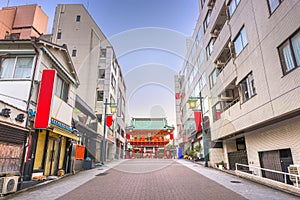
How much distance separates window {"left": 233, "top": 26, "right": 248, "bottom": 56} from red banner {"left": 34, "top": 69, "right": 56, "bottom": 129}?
1197cm

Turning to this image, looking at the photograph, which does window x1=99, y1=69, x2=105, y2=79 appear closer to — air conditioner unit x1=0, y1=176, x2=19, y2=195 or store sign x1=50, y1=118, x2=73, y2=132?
store sign x1=50, y1=118, x2=73, y2=132

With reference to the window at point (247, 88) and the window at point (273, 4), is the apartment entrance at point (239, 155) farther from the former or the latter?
the window at point (273, 4)

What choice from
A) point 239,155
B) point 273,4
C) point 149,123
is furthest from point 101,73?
point 149,123

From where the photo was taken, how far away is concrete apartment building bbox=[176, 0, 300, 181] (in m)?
8.53

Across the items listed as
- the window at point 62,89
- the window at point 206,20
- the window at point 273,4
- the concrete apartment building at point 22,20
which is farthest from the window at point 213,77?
the concrete apartment building at point 22,20

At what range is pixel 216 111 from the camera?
19375 mm

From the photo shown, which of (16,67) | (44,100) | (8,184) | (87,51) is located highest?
(87,51)

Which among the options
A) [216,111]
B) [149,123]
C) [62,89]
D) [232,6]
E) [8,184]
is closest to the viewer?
[8,184]

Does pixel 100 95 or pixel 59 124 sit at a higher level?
Result: pixel 100 95

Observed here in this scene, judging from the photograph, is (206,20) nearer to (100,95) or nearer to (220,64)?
(220,64)

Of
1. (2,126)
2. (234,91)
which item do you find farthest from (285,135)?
(2,126)

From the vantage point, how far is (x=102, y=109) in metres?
27.7

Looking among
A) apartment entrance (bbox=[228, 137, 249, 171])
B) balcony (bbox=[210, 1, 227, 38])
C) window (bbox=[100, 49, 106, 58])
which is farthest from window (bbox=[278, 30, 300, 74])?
window (bbox=[100, 49, 106, 58])

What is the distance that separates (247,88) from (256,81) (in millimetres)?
1813
